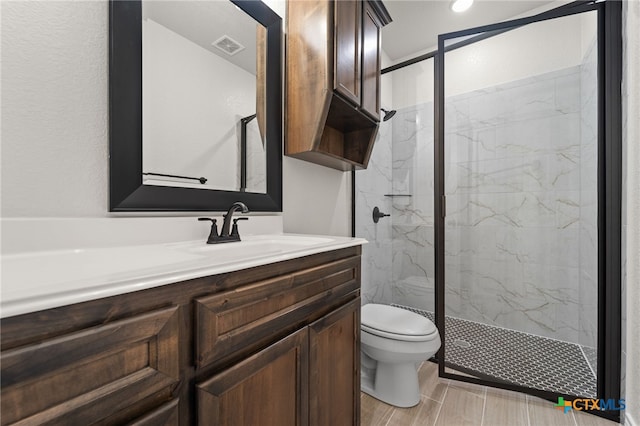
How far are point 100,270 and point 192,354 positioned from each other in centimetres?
25

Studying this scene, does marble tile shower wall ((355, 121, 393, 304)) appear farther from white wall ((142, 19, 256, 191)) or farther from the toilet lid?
white wall ((142, 19, 256, 191))

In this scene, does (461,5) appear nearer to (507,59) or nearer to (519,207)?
(507,59)

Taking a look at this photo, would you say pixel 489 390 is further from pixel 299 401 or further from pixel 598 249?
pixel 299 401

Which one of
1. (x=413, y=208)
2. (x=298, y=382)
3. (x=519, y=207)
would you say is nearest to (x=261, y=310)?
(x=298, y=382)

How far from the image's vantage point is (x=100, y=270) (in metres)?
0.56

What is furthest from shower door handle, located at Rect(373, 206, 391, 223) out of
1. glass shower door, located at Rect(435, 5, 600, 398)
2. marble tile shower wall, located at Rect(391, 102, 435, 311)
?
glass shower door, located at Rect(435, 5, 600, 398)

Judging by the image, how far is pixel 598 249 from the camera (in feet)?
5.04

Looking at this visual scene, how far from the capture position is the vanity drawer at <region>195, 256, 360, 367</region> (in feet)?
1.93

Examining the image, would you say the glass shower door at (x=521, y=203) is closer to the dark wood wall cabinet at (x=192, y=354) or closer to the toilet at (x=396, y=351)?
the toilet at (x=396, y=351)

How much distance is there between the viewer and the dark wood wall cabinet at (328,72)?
4.18 feet

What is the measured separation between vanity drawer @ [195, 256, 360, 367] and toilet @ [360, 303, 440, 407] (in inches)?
25.0

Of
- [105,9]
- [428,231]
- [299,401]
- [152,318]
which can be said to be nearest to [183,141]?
[105,9]

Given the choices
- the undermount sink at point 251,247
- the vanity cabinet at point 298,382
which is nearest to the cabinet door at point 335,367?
the vanity cabinet at point 298,382

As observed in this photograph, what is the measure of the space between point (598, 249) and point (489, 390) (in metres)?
1.01
